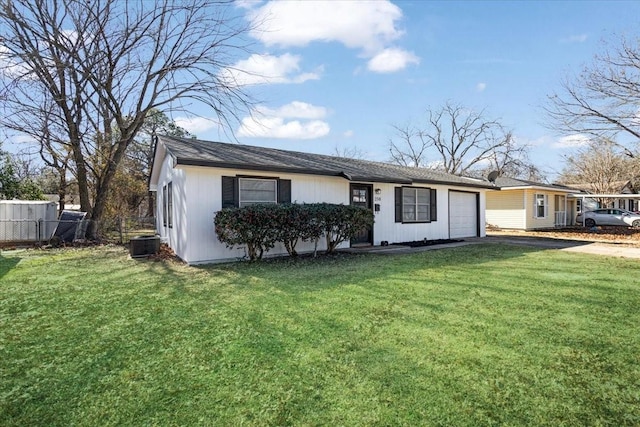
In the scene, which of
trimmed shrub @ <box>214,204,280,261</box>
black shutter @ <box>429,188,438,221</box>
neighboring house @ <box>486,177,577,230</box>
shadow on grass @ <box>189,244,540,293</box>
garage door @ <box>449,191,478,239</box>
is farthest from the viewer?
neighboring house @ <box>486,177,577,230</box>

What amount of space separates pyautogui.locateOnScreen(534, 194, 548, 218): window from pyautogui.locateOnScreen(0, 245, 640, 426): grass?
16.6m

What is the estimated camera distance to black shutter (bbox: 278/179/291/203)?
30.4ft

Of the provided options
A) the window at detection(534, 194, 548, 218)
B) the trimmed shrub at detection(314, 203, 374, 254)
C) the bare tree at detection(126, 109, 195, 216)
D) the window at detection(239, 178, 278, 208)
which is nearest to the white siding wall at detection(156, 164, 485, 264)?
the window at detection(239, 178, 278, 208)

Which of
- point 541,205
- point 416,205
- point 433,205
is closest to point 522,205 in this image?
point 541,205

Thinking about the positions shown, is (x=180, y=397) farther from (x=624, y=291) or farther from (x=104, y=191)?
(x=104, y=191)

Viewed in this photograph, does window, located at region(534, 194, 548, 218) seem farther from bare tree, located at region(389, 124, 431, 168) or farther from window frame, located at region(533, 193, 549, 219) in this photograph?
bare tree, located at region(389, 124, 431, 168)

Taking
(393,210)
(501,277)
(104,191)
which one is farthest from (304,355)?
(104,191)

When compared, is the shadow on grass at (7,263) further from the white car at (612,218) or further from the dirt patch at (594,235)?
the white car at (612,218)

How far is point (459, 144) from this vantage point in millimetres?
35406

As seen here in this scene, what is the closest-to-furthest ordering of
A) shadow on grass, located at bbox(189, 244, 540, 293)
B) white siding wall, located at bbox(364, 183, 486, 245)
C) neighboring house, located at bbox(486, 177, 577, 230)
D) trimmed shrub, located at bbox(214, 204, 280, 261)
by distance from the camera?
shadow on grass, located at bbox(189, 244, 540, 293) → trimmed shrub, located at bbox(214, 204, 280, 261) → white siding wall, located at bbox(364, 183, 486, 245) → neighboring house, located at bbox(486, 177, 577, 230)

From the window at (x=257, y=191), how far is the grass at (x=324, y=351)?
302 cm

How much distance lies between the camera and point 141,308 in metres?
4.62

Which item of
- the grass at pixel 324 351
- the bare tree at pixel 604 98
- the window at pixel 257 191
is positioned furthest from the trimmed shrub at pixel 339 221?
the bare tree at pixel 604 98

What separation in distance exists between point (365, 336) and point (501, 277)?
12.8 ft
